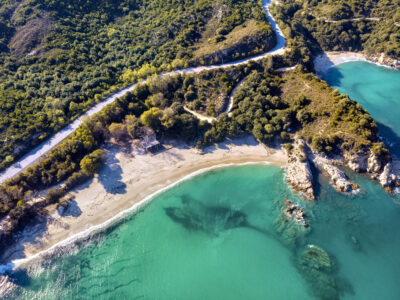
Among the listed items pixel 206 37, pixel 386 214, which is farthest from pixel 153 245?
pixel 206 37

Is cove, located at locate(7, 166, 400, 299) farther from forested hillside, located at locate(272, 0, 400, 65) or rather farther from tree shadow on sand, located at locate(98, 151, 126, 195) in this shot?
forested hillside, located at locate(272, 0, 400, 65)

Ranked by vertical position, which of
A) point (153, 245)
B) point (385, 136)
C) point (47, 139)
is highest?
point (47, 139)

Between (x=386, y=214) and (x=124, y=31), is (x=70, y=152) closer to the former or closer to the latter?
(x=124, y=31)

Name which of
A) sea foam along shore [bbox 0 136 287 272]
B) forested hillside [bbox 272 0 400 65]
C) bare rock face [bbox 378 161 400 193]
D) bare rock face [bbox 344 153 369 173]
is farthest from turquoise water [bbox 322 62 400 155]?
sea foam along shore [bbox 0 136 287 272]

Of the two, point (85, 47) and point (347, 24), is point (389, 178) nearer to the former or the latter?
point (347, 24)

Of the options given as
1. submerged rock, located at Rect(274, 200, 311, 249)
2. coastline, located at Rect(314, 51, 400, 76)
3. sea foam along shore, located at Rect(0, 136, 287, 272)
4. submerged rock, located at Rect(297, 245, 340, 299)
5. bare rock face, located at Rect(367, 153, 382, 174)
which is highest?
coastline, located at Rect(314, 51, 400, 76)

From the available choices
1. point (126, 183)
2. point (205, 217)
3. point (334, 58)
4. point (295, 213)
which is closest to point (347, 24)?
point (334, 58)
